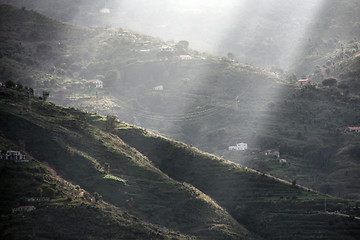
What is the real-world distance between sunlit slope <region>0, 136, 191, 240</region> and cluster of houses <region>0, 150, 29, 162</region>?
4.52 feet

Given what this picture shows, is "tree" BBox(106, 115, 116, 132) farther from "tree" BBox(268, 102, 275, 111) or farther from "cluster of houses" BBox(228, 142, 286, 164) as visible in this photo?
"tree" BBox(268, 102, 275, 111)

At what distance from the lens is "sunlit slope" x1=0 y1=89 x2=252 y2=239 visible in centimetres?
9956

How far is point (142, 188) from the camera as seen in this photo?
106375 millimetres

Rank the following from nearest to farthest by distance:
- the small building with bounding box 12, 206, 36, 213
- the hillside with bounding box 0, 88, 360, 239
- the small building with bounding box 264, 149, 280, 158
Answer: the small building with bounding box 12, 206, 36, 213, the hillside with bounding box 0, 88, 360, 239, the small building with bounding box 264, 149, 280, 158

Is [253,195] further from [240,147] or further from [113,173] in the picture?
[240,147]

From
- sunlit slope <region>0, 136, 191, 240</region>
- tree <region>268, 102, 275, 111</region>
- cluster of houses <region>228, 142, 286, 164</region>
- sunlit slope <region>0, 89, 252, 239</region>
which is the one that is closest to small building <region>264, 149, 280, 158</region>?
cluster of houses <region>228, 142, 286, 164</region>

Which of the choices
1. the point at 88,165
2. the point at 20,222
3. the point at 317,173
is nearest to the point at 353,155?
the point at 317,173

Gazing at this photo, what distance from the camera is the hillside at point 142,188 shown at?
91625 millimetres

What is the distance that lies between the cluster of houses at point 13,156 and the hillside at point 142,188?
2020 mm

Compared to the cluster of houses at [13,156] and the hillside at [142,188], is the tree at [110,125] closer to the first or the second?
the hillside at [142,188]

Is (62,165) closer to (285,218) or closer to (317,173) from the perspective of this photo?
(285,218)

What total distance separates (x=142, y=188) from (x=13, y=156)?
2635 centimetres

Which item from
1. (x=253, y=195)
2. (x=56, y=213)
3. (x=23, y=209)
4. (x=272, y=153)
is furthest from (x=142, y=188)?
(x=272, y=153)

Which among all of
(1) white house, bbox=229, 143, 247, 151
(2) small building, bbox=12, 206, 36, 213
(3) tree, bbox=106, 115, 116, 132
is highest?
(1) white house, bbox=229, 143, 247, 151
